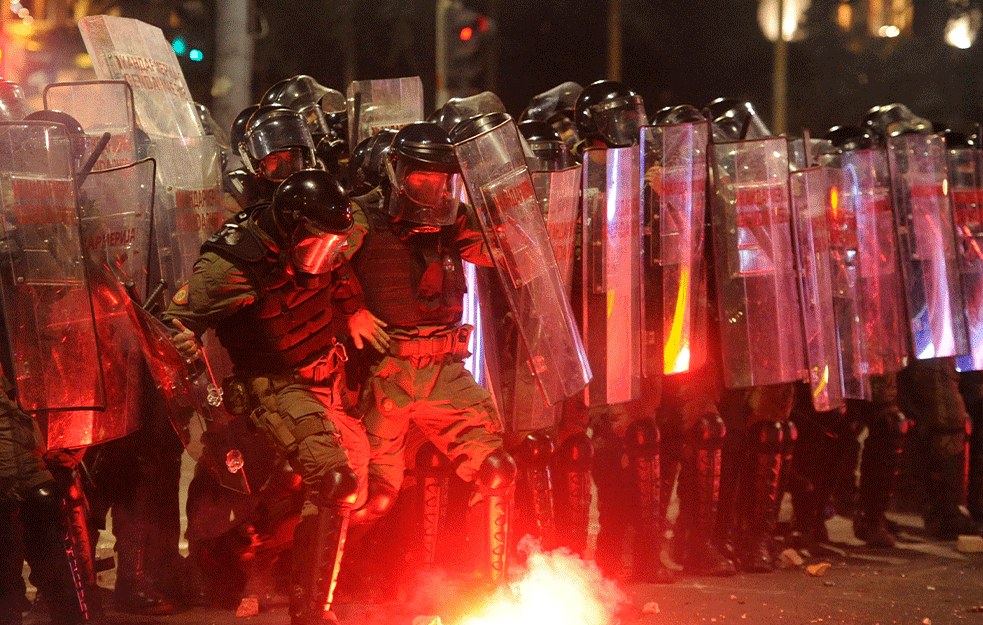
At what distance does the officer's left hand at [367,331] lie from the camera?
13.9 feet

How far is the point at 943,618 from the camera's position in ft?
14.6

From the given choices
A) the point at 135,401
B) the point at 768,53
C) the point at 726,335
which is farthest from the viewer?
the point at 768,53

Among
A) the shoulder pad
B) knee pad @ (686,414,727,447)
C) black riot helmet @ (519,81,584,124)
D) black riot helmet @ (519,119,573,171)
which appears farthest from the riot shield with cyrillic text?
the shoulder pad

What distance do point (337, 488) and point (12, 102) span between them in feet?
8.01

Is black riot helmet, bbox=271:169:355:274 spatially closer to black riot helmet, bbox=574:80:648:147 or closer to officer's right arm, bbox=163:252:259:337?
officer's right arm, bbox=163:252:259:337

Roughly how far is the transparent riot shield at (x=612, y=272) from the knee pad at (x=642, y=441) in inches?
8.5

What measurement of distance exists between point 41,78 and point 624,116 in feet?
48.3

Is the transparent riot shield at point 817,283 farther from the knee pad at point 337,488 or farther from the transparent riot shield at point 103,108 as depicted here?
the transparent riot shield at point 103,108

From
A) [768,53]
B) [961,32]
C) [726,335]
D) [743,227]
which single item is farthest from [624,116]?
[768,53]

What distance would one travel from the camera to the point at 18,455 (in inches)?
147

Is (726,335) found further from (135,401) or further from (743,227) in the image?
(135,401)

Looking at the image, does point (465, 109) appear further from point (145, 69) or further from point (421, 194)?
point (145, 69)

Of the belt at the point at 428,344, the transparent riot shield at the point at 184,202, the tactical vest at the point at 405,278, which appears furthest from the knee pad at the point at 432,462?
the transparent riot shield at the point at 184,202

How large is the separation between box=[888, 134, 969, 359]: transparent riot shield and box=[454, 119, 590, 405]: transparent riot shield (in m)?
2.24
